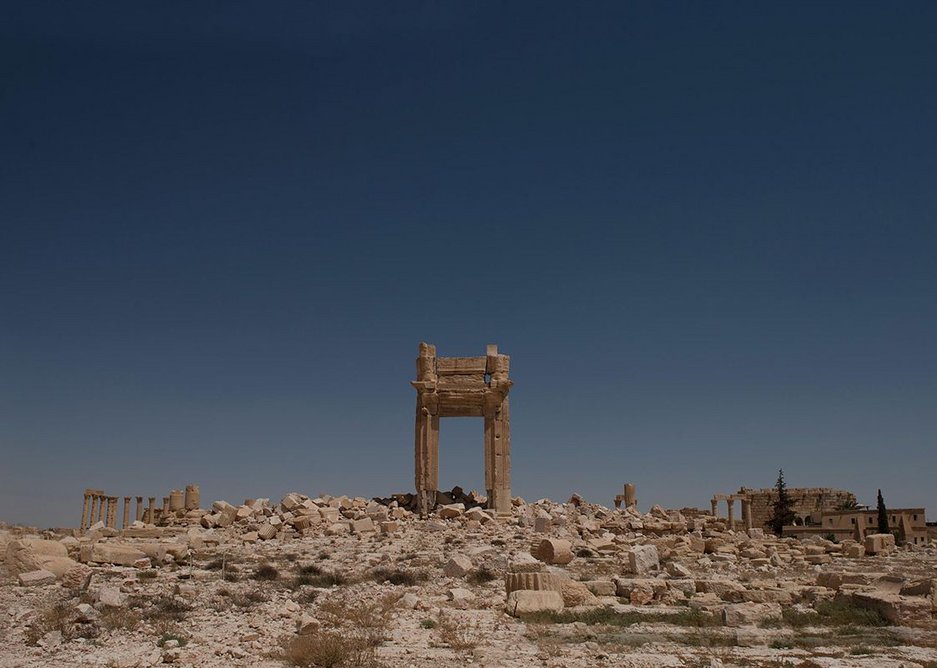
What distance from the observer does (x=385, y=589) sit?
1545 cm

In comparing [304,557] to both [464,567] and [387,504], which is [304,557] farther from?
[387,504]

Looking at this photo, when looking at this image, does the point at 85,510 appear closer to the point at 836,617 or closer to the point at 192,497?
the point at 192,497

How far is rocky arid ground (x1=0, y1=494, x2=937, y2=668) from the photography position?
10.2 meters

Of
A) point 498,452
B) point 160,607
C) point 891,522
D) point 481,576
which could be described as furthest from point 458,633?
point 891,522

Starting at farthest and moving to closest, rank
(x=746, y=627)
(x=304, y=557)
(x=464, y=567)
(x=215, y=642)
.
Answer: (x=304, y=557), (x=464, y=567), (x=746, y=627), (x=215, y=642)

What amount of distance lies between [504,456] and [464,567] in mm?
11349

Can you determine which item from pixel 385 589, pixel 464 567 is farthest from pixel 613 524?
pixel 385 589

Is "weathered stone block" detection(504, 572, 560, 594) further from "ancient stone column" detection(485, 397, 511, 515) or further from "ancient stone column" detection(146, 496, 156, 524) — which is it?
"ancient stone column" detection(146, 496, 156, 524)

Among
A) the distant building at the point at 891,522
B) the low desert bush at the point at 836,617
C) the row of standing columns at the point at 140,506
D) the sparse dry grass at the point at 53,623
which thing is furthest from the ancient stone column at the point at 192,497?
the distant building at the point at 891,522

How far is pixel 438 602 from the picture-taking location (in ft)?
46.1

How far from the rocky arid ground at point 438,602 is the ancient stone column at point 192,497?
859cm

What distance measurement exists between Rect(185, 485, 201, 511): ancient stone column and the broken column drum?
35.0 ft

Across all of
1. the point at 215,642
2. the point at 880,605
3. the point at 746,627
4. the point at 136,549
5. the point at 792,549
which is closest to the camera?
the point at 215,642

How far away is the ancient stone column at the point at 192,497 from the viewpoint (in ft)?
108
